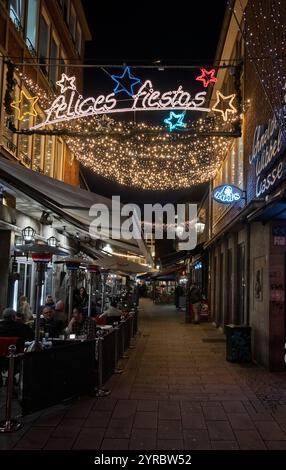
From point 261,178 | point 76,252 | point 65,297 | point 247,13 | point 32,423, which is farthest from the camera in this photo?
point 76,252

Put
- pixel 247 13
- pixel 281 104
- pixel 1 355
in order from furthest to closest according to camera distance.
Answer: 1. pixel 247 13
2. pixel 281 104
3. pixel 1 355

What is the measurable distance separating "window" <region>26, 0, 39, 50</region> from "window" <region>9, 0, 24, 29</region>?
86cm

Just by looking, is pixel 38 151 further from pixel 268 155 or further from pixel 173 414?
pixel 173 414

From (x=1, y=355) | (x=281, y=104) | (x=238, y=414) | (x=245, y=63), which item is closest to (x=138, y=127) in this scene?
(x=245, y=63)

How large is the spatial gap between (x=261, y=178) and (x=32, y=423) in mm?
7109

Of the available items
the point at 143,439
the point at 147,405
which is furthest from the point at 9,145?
the point at 143,439

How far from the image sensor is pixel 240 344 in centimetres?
1091

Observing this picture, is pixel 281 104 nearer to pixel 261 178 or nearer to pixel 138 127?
pixel 261 178

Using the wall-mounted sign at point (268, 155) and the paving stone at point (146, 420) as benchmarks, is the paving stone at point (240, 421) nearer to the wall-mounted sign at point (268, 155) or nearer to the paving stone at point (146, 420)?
the paving stone at point (146, 420)

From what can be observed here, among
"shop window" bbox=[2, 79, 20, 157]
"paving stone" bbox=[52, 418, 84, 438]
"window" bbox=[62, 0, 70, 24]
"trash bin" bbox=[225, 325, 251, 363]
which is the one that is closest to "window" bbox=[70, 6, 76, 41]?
"window" bbox=[62, 0, 70, 24]

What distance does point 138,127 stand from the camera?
41.9 feet

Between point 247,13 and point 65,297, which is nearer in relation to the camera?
point 247,13

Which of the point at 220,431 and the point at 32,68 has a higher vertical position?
the point at 32,68

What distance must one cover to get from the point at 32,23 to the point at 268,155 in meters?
9.86
